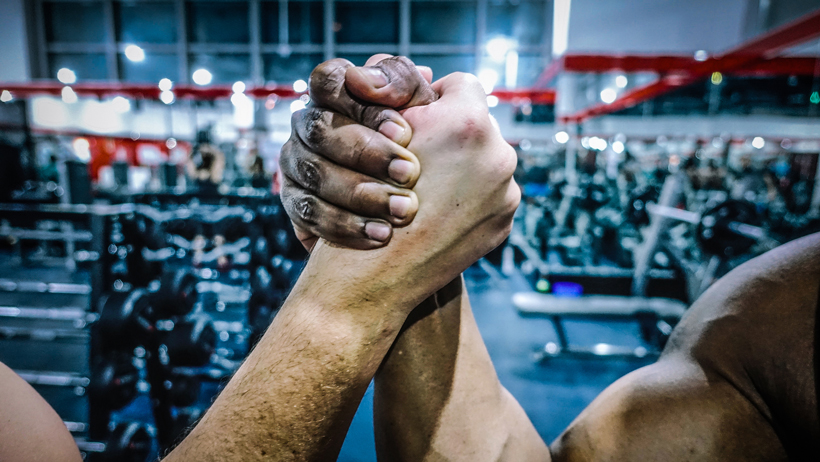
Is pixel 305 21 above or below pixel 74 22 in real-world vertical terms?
above

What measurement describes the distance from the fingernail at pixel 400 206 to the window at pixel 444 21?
11.7 meters

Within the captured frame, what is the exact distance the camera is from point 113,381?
73.5 inches

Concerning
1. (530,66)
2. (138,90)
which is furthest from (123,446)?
(530,66)

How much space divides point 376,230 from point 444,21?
11995 millimetres

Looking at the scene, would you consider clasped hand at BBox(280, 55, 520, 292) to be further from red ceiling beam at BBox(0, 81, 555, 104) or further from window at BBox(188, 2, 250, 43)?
window at BBox(188, 2, 250, 43)

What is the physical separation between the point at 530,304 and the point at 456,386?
3.04 metres

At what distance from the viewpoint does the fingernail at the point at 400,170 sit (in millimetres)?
567

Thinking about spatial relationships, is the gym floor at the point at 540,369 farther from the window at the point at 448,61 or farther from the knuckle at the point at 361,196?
the window at the point at 448,61

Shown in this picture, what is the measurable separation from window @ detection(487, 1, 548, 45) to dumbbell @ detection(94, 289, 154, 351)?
11388mm

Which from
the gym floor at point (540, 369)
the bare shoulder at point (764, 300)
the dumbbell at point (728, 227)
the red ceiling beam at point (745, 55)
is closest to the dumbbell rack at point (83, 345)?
the gym floor at point (540, 369)

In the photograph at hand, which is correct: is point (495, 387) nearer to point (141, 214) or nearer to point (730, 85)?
point (141, 214)

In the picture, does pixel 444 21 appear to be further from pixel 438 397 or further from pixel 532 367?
pixel 438 397

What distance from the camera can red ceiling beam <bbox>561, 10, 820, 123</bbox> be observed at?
3.08 meters

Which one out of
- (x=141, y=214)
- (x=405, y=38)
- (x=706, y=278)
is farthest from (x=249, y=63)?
(x=706, y=278)
